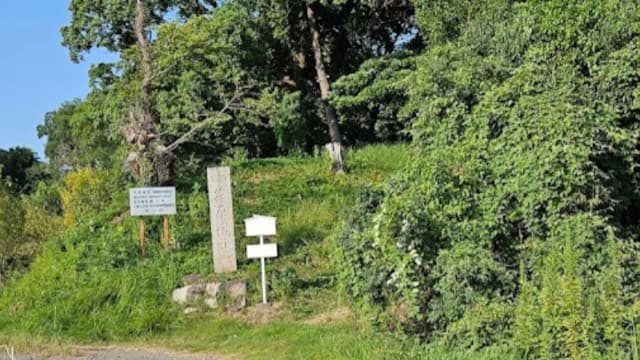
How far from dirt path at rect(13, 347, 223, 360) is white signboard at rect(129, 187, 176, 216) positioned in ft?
8.98

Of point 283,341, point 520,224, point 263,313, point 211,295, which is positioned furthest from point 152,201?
point 520,224

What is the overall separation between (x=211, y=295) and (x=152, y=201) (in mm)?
1797

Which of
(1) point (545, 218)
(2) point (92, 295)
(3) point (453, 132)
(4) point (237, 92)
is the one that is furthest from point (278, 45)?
(1) point (545, 218)

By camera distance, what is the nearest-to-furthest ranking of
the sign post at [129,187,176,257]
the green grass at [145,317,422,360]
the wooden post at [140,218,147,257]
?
1. the green grass at [145,317,422,360]
2. the sign post at [129,187,176,257]
3. the wooden post at [140,218,147,257]

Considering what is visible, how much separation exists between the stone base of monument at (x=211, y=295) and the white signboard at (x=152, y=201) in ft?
4.45

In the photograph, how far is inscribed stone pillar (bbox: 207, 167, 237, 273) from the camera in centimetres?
880

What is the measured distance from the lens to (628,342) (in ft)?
13.2

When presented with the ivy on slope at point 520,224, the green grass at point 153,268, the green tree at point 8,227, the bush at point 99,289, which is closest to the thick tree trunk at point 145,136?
the green grass at point 153,268

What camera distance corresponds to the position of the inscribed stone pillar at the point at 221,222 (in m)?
8.80

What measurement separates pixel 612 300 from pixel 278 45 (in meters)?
13.4

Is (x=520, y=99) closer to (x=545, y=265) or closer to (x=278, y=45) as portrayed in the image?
(x=545, y=265)

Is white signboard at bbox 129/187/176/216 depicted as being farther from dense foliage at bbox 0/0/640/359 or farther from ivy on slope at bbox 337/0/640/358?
ivy on slope at bbox 337/0/640/358

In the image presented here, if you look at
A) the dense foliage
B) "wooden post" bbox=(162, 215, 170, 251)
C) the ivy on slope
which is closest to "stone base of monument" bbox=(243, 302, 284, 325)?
the dense foliage

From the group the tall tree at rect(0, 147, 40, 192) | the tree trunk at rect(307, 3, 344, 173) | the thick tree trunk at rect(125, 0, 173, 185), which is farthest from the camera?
the tall tree at rect(0, 147, 40, 192)
